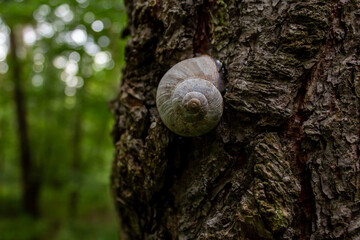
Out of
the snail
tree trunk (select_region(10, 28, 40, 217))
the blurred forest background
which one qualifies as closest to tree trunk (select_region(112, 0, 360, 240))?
the snail

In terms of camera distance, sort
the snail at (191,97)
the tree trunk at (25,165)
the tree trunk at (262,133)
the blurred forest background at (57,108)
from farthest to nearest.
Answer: the tree trunk at (25,165) < the blurred forest background at (57,108) < the snail at (191,97) < the tree trunk at (262,133)

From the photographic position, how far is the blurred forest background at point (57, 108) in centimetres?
410

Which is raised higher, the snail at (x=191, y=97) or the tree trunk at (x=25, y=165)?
the snail at (x=191, y=97)

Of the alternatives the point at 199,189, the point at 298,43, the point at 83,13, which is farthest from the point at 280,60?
the point at 83,13

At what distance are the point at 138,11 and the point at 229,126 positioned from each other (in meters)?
0.84

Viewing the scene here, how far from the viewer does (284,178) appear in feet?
3.66

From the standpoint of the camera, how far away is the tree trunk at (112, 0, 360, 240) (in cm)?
110

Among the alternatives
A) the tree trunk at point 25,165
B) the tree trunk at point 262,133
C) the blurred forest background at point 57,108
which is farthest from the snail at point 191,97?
Result: the tree trunk at point 25,165

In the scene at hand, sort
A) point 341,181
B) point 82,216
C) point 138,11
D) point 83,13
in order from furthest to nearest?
point 82,216, point 83,13, point 138,11, point 341,181

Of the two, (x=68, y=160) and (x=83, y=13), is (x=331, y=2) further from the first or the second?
(x=68, y=160)

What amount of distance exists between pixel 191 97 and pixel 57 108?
23.0 feet

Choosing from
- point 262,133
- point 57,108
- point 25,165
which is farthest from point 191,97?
point 25,165

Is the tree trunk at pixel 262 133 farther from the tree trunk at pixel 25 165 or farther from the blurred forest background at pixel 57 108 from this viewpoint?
the tree trunk at pixel 25 165

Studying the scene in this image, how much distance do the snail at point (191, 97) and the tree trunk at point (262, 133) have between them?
0.06 m
